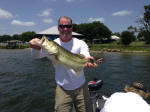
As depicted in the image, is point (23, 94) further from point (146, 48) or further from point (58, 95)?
point (146, 48)

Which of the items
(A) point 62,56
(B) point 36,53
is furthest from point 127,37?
(B) point 36,53

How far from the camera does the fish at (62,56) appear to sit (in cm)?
356

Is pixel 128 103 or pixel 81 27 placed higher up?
pixel 81 27

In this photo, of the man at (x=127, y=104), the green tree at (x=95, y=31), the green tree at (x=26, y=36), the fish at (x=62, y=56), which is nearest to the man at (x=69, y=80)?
the fish at (x=62, y=56)

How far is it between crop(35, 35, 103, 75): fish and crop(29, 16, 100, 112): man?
107 millimetres

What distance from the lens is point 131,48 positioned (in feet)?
169

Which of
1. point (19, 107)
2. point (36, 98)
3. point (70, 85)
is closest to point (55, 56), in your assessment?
point (70, 85)

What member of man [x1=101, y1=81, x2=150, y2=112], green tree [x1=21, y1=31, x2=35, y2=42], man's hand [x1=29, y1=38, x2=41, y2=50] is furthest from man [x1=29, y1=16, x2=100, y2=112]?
green tree [x1=21, y1=31, x2=35, y2=42]

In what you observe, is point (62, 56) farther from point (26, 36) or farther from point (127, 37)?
point (26, 36)

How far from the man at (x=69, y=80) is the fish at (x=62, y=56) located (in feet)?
0.35

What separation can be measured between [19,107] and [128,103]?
759cm

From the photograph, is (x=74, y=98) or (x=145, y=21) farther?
(x=145, y=21)

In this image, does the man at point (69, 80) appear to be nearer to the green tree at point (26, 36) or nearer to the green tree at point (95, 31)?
the green tree at point (95, 31)

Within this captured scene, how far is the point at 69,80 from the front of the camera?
12.2 feet
